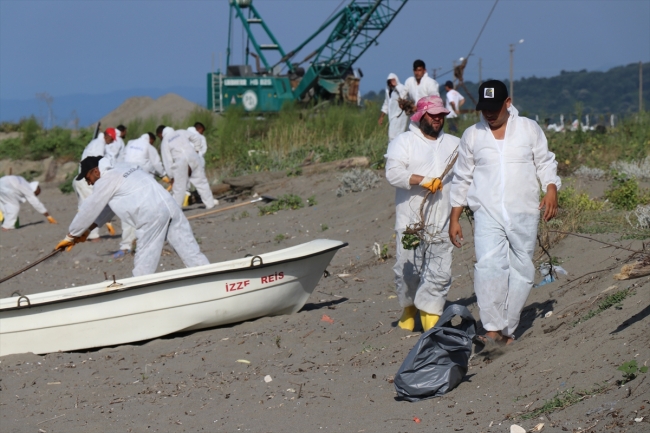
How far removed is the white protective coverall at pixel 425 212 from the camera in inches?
281

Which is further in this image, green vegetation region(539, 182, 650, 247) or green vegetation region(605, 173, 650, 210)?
green vegetation region(605, 173, 650, 210)

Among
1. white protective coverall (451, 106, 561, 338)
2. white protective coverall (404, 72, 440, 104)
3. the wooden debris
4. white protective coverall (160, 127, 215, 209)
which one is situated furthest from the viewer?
white protective coverall (160, 127, 215, 209)

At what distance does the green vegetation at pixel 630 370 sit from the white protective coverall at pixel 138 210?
5264 mm

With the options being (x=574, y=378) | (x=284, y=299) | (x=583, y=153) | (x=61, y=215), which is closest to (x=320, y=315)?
(x=284, y=299)

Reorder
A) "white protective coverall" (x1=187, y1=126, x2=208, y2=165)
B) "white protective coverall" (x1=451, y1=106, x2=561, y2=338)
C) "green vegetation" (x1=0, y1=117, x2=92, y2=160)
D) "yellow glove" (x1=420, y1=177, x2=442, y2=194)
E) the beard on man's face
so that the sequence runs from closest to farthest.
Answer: "white protective coverall" (x1=451, y1=106, x2=561, y2=338), "yellow glove" (x1=420, y1=177, x2=442, y2=194), the beard on man's face, "white protective coverall" (x1=187, y1=126, x2=208, y2=165), "green vegetation" (x1=0, y1=117, x2=92, y2=160)

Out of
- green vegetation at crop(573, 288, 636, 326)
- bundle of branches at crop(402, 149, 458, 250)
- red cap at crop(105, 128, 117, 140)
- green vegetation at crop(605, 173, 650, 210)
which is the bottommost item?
green vegetation at crop(573, 288, 636, 326)

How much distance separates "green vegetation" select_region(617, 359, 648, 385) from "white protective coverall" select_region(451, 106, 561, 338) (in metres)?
1.34

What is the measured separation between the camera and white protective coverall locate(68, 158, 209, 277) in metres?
8.94

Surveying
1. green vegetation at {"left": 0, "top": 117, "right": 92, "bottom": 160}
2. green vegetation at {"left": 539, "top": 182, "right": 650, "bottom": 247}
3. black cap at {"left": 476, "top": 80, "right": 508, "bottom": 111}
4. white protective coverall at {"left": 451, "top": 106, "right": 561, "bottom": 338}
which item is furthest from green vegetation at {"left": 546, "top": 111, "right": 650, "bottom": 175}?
green vegetation at {"left": 0, "top": 117, "right": 92, "bottom": 160}

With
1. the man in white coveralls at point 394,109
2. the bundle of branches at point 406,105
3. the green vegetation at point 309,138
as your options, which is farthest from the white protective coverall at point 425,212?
the green vegetation at point 309,138

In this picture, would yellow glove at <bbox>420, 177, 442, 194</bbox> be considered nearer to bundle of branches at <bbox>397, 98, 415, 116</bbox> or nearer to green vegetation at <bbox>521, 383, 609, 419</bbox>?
bundle of branches at <bbox>397, 98, 415, 116</bbox>

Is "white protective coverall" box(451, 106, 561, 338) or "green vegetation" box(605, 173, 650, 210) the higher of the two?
"white protective coverall" box(451, 106, 561, 338)

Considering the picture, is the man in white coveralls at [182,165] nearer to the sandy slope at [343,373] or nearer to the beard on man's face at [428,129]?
the sandy slope at [343,373]

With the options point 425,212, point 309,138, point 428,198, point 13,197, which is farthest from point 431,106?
point 309,138
